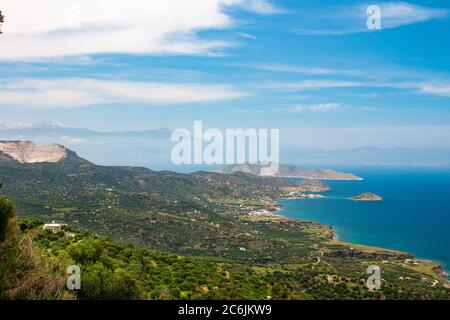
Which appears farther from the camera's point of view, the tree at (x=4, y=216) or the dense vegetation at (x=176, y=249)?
the dense vegetation at (x=176, y=249)

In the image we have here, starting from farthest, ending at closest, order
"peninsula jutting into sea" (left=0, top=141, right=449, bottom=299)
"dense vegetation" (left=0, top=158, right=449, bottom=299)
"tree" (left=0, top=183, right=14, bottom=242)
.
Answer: "peninsula jutting into sea" (left=0, top=141, right=449, bottom=299), "dense vegetation" (left=0, top=158, right=449, bottom=299), "tree" (left=0, top=183, right=14, bottom=242)

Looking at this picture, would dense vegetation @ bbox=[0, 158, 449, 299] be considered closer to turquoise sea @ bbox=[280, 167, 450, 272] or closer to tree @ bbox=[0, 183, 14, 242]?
tree @ bbox=[0, 183, 14, 242]

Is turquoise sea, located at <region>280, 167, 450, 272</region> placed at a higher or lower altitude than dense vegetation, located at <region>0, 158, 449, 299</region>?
lower

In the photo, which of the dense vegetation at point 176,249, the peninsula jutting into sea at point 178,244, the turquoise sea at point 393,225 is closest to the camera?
the dense vegetation at point 176,249

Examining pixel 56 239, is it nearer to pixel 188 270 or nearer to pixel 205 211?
pixel 188 270

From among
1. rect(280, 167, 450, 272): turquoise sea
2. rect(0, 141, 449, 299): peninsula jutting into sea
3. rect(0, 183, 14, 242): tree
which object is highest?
rect(0, 183, 14, 242): tree

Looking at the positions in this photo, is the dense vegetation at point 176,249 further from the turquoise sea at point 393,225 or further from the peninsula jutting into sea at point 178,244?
the turquoise sea at point 393,225

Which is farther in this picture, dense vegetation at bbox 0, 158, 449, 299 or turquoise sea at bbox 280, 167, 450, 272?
turquoise sea at bbox 280, 167, 450, 272

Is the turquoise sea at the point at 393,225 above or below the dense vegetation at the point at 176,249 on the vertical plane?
below

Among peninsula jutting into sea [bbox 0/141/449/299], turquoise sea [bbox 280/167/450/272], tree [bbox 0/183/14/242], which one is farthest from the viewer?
turquoise sea [bbox 280/167/450/272]

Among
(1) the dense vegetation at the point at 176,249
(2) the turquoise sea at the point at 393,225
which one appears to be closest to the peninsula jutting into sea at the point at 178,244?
(1) the dense vegetation at the point at 176,249

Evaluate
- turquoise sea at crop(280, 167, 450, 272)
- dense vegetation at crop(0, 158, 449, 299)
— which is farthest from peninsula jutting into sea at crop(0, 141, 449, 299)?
turquoise sea at crop(280, 167, 450, 272)

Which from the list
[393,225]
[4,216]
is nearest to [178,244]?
[4,216]
